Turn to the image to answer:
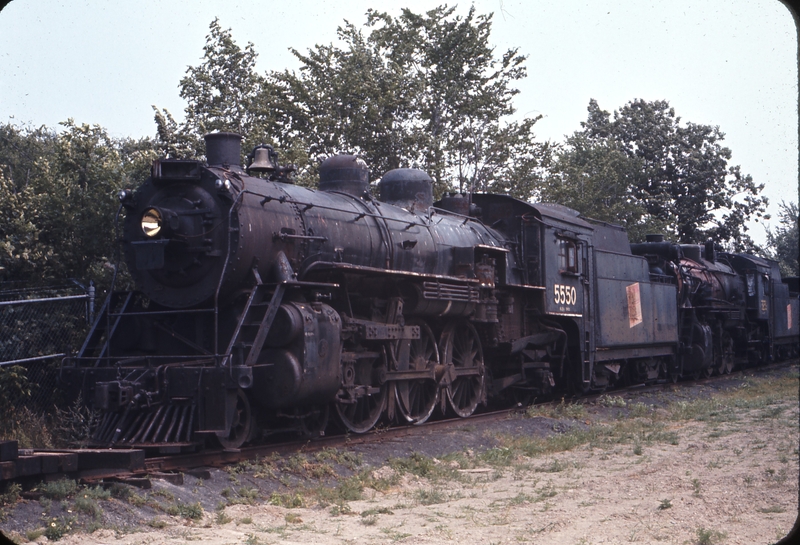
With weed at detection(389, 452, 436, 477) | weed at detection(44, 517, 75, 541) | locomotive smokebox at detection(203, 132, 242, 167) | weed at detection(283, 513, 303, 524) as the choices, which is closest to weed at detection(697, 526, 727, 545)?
weed at detection(283, 513, 303, 524)

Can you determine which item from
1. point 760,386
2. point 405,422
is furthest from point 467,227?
point 760,386

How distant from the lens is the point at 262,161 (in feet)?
39.5

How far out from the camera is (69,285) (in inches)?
536

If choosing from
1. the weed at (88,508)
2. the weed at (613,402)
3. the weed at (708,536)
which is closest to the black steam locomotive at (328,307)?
the weed at (613,402)

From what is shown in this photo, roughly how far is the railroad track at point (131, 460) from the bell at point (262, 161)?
3.85 metres

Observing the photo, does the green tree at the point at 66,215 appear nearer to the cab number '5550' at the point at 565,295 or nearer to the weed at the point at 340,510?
the weed at the point at 340,510

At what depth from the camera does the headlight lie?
33.8 ft

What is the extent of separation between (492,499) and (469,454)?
2.98 metres

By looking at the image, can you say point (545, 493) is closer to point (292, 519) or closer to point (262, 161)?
point (292, 519)

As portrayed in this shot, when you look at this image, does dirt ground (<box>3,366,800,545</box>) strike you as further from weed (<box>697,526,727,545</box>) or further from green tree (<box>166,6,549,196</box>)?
green tree (<box>166,6,549,196</box>)

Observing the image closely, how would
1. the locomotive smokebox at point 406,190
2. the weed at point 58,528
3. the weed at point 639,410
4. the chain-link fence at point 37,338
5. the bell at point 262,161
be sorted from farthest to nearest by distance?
the weed at point 639,410 < the locomotive smokebox at point 406,190 < the bell at point 262,161 < the chain-link fence at point 37,338 < the weed at point 58,528

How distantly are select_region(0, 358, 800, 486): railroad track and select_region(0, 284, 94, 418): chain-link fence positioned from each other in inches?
132

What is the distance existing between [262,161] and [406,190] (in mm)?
3240

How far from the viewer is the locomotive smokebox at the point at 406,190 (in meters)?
14.5
